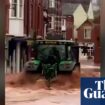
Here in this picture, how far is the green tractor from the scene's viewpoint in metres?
5.60

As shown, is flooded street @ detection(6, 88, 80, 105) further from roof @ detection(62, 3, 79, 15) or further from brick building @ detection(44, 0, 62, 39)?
roof @ detection(62, 3, 79, 15)

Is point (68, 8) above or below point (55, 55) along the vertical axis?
above

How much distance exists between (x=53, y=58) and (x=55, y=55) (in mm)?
29

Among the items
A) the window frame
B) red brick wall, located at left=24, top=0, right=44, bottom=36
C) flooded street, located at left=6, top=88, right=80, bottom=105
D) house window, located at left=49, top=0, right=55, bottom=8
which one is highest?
house window, located at left=49, top=0, right=55, bottom=8

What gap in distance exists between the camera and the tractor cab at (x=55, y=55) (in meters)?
5.60

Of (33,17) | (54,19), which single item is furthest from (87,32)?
(33,17)

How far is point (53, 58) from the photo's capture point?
561 centimetres

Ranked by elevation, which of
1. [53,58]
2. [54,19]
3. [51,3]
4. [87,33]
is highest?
[51,3]

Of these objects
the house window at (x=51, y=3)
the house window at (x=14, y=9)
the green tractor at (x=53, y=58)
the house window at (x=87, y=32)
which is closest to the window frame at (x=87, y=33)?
the house window at (x=87, y=32)

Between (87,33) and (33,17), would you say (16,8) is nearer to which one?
(33,17)

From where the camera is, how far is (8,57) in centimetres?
558

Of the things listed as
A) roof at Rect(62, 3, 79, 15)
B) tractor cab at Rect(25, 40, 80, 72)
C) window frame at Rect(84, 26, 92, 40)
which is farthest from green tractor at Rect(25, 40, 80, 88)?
roof at Rect(62, 3, 79, 15)

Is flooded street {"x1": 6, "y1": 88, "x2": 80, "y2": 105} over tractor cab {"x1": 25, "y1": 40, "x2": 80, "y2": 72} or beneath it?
beneath

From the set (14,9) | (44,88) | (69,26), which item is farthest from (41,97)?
(14,9)
